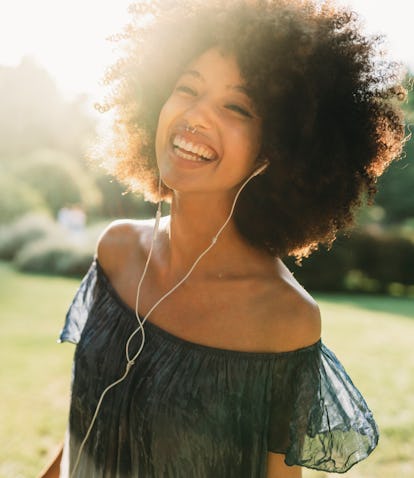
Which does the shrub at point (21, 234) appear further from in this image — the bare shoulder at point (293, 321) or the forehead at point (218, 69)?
the bare shoulder at point (293, 321)

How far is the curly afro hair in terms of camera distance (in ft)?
6.77

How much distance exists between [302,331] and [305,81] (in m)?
0.84

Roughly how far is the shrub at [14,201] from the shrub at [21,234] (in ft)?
5.45

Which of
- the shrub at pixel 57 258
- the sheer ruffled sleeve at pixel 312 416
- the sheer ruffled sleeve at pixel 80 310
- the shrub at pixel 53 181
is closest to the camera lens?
the sheer ruffled sleeve at pixel 312 416

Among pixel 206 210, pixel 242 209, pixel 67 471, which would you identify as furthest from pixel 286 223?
pixel 67 471

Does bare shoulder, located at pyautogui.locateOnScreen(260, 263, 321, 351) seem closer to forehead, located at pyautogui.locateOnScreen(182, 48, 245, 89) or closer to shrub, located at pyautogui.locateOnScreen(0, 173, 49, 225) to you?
forehead, located at pyautogui.locateOnScreen(182, 48, 245, 89)

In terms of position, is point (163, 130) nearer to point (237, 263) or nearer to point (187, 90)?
point (187, 90)

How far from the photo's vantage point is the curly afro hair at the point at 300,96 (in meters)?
2.06

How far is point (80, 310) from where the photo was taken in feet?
8.27

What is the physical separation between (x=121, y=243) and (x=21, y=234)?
15.1m

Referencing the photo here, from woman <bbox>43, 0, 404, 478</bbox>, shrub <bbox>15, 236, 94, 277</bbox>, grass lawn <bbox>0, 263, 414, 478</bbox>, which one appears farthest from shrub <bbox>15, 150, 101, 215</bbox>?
woman <bbox>43, 0, 404, 478</bbox>

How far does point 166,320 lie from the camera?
2.11 m

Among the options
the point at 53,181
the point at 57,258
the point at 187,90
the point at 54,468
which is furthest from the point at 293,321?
the point at 53,181

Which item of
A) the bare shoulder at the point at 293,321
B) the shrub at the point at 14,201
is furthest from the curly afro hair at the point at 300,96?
the shrub at the point at 14,201
